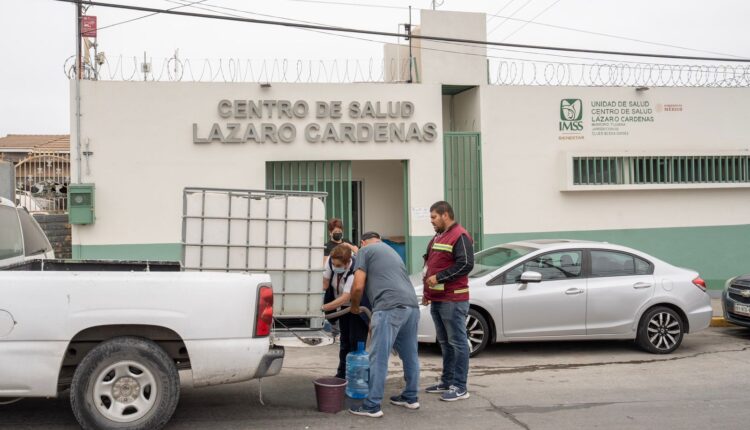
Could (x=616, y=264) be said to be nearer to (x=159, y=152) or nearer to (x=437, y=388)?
(x=437, y=388)

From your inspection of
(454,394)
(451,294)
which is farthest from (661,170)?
(454,394)

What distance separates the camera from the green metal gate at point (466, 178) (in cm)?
1314

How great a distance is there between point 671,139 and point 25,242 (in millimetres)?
11804

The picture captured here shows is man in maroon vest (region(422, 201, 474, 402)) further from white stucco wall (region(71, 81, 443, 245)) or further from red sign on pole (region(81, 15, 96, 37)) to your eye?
red sign on pole (region(81, 15, 96, 37))

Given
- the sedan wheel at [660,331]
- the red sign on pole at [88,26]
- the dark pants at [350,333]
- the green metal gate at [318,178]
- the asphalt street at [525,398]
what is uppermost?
the red sign on pole at [88,26]

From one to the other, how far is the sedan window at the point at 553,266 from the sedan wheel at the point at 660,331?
1.06 m

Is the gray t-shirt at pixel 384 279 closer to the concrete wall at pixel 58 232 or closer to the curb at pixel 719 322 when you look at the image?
the curb at pixel 719 322

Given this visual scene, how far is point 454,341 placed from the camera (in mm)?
6402

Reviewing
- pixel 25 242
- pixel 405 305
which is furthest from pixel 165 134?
pixel 405 305

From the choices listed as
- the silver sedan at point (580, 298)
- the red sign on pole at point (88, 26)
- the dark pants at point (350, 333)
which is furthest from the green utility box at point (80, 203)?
the dark pants at point (350, 333)

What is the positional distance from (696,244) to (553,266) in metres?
6.55

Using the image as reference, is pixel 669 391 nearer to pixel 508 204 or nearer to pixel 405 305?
pixel 405 305

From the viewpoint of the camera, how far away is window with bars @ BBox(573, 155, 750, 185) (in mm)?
13453

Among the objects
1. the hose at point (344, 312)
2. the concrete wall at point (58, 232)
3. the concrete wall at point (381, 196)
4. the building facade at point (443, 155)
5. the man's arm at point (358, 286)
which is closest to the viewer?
the man's arm at point (358, 286)
